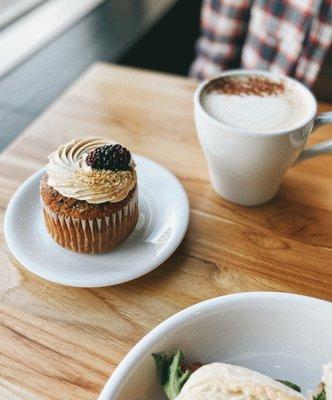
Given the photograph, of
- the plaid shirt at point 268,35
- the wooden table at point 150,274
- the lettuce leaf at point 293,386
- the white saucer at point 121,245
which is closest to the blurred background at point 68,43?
the plaid shirt at point 268,35

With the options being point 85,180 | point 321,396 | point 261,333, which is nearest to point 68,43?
point 85,180

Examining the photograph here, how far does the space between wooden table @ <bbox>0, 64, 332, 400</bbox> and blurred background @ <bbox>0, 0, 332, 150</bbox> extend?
272mm

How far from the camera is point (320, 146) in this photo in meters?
0.77

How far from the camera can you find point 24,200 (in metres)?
0.76

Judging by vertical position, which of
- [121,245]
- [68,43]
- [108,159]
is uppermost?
[108,159]

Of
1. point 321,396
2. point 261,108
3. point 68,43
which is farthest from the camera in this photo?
point 68,43

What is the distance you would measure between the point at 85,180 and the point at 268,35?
3.48 feet

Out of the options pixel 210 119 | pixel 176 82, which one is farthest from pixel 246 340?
pixel 176 82

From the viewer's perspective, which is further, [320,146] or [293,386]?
[320,146]

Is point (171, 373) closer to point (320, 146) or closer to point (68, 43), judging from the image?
point (320, 146)

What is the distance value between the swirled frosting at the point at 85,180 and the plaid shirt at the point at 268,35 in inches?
37.6

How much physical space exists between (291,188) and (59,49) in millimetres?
908

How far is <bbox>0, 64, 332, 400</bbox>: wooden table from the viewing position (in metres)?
0.57

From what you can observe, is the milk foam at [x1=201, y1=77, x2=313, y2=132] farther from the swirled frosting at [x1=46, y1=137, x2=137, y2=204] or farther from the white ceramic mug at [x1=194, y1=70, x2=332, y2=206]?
the swirled frosting at [x1=46, y1=137, x2=137, y2=204]
